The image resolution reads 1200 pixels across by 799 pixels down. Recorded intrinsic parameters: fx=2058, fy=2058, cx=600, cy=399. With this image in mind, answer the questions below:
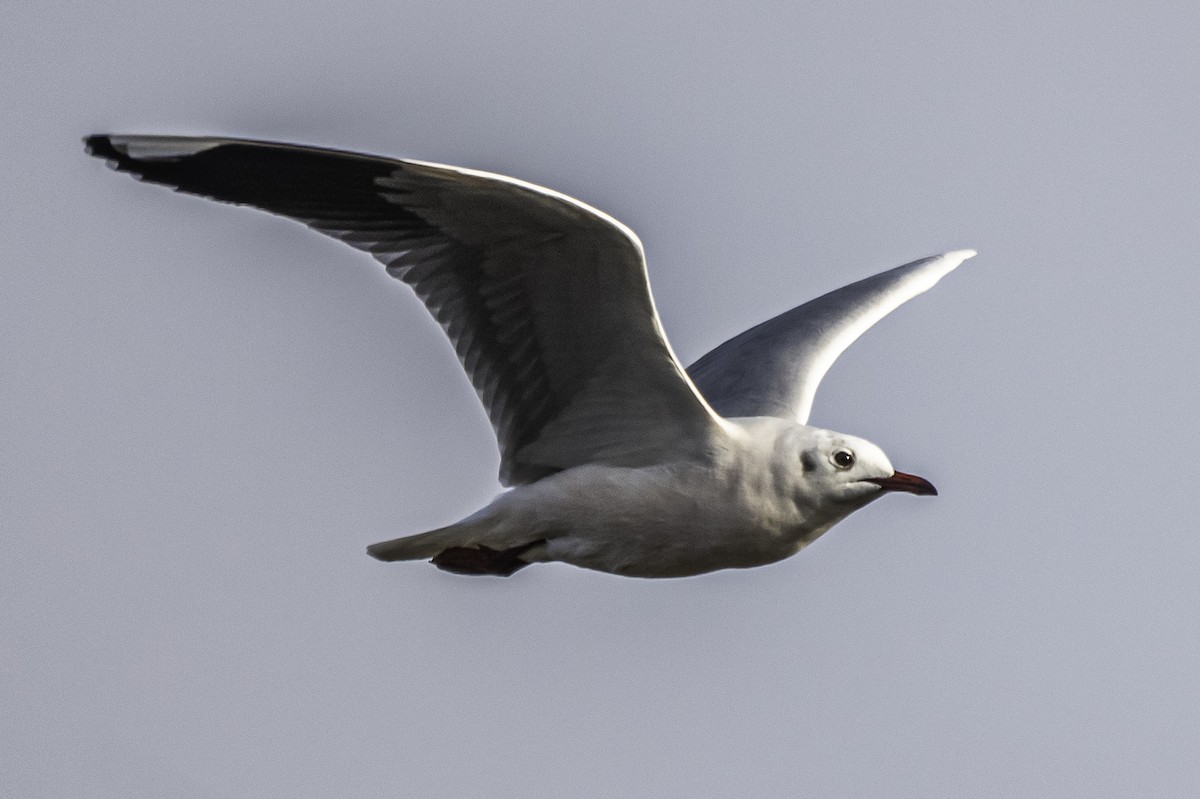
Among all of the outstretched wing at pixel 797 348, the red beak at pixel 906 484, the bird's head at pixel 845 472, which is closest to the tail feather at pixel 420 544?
the bird's head at pixel 845 472

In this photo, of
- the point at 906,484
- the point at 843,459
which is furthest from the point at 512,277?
the point at 906,484

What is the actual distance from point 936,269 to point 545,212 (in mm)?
4558

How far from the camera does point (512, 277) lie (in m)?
8.74

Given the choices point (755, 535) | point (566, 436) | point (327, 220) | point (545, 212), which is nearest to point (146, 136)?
point (327, 220)

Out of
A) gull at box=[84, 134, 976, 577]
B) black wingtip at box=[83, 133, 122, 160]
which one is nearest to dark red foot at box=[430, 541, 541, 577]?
gull at box=[84, 134, 976, 577]

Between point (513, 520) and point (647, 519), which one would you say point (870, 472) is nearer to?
point (647, 519)

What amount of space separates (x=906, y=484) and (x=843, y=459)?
0.33 meters

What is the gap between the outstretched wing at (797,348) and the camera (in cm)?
1031

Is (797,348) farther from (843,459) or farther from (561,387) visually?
(561,387)

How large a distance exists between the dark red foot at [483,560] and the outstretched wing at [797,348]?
4.91 ft

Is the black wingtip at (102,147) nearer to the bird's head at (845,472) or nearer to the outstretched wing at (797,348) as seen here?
the bird's head at (845,472)

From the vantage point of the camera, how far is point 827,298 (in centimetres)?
1184

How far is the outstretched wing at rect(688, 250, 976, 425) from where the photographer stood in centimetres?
1031

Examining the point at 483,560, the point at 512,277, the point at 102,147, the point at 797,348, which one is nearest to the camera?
the point at 102,147
